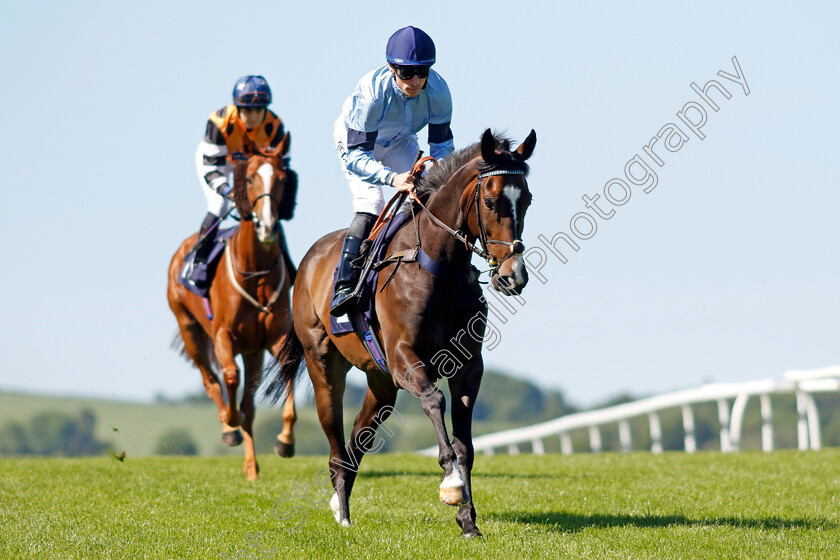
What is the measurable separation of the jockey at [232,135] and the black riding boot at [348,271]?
2.99m

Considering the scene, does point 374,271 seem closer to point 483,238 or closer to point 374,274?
point 374,274

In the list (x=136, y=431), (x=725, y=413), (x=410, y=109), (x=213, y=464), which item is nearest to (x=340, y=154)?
(x=410, y=109)

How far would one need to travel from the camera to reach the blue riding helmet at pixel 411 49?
614 cm

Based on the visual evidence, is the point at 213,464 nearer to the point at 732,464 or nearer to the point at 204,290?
the point at 204,290

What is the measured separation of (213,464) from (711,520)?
6.09 meters

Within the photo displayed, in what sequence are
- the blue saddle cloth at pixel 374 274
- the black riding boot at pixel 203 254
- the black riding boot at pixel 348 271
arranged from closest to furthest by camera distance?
the blue saddle cloth at pixel 374 274 → the black riding boot at pixel 348 271 → the black riding boot at pixel 203 254

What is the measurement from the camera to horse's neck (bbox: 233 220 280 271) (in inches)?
363

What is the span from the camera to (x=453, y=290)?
229 inches

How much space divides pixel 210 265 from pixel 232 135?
128 cm

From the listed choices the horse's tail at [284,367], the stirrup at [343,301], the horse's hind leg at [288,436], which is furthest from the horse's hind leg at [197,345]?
the stirrup at [343,301]

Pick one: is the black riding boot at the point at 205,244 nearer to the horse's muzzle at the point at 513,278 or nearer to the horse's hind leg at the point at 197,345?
the horse's hind leg at the point at 197,345

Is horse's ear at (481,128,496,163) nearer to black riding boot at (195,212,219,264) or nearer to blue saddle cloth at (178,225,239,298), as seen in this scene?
blue saddle cloth at (178,225,239,298)

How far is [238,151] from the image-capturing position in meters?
9.86

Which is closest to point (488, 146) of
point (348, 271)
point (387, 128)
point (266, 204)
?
point (387, 128)
